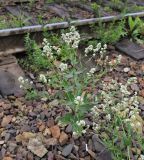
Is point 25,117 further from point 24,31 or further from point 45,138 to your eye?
point 24,31

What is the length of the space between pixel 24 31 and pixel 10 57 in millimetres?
389

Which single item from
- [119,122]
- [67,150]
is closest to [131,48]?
[119,122]

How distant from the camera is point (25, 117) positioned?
357 centimetres

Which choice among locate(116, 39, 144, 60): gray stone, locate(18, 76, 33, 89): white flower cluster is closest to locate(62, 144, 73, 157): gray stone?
locate(18, 76, 33, 89): white flower cluster

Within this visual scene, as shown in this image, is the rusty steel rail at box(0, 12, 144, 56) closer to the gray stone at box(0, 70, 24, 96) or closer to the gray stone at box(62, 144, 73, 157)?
the gray stone at box(0, 70, 24, 96)

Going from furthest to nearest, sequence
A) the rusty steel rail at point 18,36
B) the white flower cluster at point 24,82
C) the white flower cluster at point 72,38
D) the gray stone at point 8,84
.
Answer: the rusty steel rail at point 18,36 → the gray stone at point 8,84 → the white flower cluster at point 72,38 → the white flower cluster at point 24,82

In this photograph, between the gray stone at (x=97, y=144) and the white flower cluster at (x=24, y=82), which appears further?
the gray stone at (x=97, y=144)

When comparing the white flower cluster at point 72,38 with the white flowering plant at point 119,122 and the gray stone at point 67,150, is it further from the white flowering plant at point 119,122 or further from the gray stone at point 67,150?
the gray stone at point 67,150

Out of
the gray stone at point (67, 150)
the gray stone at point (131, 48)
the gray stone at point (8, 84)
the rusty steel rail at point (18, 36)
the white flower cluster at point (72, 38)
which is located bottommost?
the gray stone at point (131, 48)

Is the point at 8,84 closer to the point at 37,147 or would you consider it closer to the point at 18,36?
the point at 18,36

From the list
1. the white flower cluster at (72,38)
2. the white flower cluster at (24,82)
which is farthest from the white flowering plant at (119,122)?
the white flower cluster at (24,82)

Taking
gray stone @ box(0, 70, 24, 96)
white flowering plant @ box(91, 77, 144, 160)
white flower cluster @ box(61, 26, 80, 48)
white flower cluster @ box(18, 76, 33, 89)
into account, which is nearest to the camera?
white flowering plant @ box(91, 77, 144, 160)

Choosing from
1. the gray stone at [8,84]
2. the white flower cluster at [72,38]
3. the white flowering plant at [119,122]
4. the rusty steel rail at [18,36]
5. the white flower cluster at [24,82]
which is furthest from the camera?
the rusty steel rail at [18,36]

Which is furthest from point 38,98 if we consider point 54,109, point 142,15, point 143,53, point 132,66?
point 142,15
